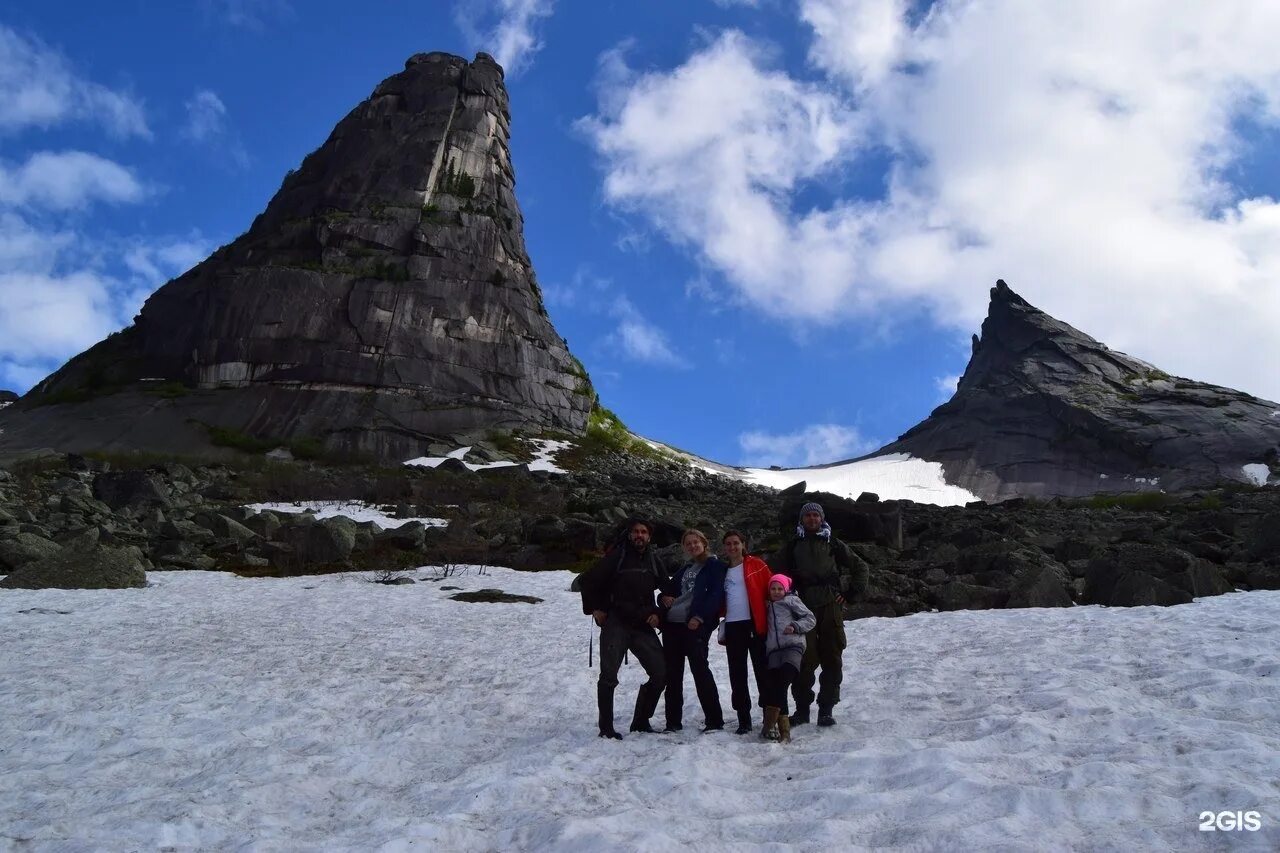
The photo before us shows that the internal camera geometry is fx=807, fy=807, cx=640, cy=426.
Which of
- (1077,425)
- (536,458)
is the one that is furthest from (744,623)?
(1077,425)

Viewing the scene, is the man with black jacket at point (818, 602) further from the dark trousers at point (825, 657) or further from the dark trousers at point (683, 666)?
the dark trousers at point (683, 666)

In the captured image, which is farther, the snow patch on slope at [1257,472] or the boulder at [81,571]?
the snow patch on slope at [1257,472]

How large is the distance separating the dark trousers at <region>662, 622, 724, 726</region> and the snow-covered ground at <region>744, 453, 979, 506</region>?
229ft

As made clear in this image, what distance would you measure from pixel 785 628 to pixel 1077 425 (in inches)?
3375

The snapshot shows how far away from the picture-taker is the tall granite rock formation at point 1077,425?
71500mm

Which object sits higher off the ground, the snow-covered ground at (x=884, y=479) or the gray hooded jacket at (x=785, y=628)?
the snow-covered ground at (x=884, y=479)

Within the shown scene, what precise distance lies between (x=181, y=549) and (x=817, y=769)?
1782 centimetres

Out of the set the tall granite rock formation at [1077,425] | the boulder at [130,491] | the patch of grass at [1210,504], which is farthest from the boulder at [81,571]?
the tall granite rock formation at [1077,425]

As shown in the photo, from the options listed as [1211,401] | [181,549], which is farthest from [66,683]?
[1211,401]

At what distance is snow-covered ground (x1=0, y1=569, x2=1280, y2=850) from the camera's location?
16.5 feet

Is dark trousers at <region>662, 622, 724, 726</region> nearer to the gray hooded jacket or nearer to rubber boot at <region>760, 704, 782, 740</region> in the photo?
rubber boot at <region>760, 704, 782, 740</region>

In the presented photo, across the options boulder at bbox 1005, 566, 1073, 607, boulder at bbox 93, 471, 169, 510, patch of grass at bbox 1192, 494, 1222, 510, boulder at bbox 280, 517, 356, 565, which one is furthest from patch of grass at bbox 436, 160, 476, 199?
boulder at bbox 1005, 566, 1073, 607

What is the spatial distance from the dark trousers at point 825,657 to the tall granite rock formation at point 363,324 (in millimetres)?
53123

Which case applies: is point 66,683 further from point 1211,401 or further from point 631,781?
point 1211,401
